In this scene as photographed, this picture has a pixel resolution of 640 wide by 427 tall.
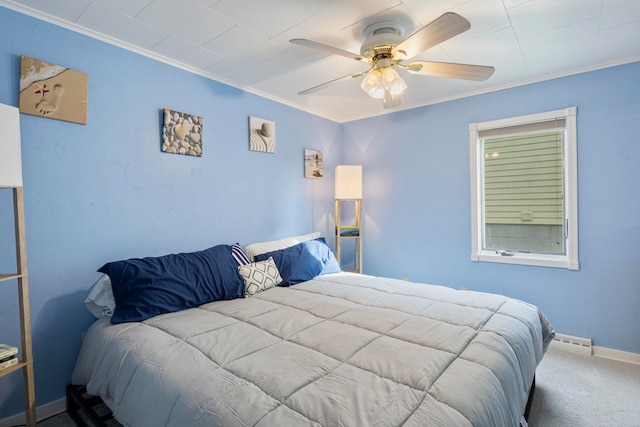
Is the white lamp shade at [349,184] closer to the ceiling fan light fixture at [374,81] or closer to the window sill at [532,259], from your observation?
the window sill at [532,259]

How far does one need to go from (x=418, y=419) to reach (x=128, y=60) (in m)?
2.69

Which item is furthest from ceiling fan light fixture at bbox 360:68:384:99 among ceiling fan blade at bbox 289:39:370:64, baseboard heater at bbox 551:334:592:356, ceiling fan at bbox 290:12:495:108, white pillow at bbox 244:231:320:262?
baseboard heater at bbox 551:334:592:356

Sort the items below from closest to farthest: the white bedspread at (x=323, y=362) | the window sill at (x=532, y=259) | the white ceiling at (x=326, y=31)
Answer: the white bedspread at (x=323, y=362), the white ceiling at (x=326, y=31), the window sill at (x=532, y=259)

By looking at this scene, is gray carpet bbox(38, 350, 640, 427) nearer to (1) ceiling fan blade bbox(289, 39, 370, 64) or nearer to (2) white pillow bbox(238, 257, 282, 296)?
(2) white pillow bbox(238, 257, 282, 296)

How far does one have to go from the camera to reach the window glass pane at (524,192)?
2963 millimetres

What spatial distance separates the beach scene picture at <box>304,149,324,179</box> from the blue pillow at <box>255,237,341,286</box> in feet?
3.17

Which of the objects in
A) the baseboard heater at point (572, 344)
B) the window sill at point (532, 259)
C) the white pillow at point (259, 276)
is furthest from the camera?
the window sill at point (532, 259)

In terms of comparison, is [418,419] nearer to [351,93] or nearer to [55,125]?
[55,125]

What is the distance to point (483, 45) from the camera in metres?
2.22

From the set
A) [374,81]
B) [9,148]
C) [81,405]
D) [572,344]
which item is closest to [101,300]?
[81,405]

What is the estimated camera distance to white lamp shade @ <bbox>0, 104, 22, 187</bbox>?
1.44 m

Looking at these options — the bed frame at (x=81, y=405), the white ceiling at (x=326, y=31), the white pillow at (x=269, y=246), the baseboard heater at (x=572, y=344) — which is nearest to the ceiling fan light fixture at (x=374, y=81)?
the white ceiling at (x=326, y=31)

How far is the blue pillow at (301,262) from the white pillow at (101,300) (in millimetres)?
1127

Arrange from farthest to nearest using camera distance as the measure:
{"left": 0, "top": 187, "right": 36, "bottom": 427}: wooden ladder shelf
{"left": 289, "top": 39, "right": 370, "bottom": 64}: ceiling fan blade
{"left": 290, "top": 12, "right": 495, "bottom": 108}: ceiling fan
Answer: {"left": 290, "top": 12, "right": 495, "bottom": 108}: ceiling fan, {"left": 289, "top": 39, "right": 370, "bottom": 64}: ceiling fan blade, {"left": 0, "top": 187, "right": 36, "bottom": 427}: wooden ladder shelf
